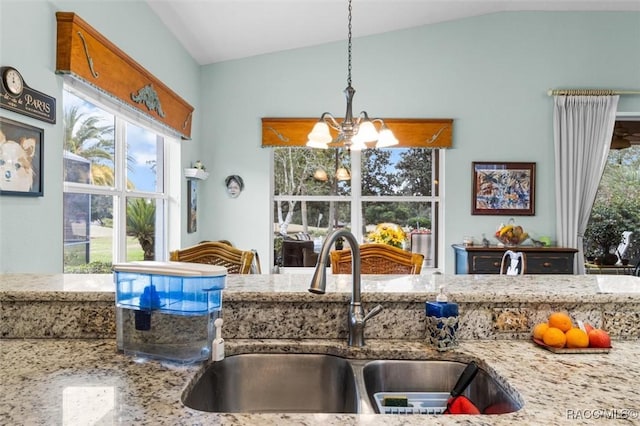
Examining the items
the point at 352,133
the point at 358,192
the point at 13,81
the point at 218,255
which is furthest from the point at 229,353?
the point at 358,192

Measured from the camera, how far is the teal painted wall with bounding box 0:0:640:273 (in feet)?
14.7

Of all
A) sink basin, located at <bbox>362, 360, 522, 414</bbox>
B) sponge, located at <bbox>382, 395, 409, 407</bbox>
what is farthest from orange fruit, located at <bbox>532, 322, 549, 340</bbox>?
sponge, located at <bbox>382, 395, 409, 407</bbox>

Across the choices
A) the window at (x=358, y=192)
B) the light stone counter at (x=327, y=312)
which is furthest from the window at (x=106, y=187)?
the window at (x=358, y=192)

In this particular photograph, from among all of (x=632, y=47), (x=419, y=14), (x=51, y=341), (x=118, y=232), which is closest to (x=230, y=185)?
(x=118, y=232)

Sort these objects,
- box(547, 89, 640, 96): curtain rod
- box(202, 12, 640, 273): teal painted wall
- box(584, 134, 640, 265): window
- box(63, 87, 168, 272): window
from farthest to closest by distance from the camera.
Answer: box(584, 134, 640, 265): window < box(202, 12, 640, 273): teal painted wall < box(547, 89, 640, 96): curtain rod < box(63, 87, 168, 272): window

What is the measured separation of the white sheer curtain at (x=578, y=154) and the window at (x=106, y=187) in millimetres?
4039

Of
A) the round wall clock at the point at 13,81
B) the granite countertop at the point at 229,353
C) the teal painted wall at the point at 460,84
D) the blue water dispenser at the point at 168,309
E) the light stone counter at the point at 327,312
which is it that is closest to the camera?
the granite countertop at the point at 229,353

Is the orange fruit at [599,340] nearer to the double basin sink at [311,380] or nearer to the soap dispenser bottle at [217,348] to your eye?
the double basin sink at [311,380]

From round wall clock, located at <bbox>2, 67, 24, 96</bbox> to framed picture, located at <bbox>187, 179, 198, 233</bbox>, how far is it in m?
2.34

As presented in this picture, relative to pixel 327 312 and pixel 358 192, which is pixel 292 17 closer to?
pixel 358 192

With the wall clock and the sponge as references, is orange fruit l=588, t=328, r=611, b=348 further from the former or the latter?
the wall clock

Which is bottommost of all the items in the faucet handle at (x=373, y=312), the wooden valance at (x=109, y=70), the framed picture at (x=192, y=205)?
the faucet handle at (x=373, y=312)

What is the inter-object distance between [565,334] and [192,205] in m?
3.71

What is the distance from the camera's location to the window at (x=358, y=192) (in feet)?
15.3
